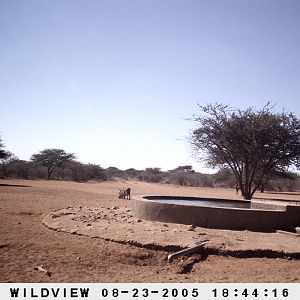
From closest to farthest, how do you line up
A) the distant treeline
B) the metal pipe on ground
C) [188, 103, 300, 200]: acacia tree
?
the metal pipe on ground < [188, 103, 300, 200]: acacia tree < the distant treeline

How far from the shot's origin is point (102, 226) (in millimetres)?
9789

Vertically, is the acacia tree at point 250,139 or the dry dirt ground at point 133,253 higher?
Result: the acacia tree at point 250,139

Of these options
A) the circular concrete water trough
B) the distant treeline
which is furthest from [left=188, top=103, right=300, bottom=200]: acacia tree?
the distant treeline

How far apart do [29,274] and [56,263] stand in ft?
2.55

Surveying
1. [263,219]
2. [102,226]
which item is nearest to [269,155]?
[263,219]

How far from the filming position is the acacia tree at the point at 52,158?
64.8 m

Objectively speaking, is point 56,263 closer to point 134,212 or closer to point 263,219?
point 134,212

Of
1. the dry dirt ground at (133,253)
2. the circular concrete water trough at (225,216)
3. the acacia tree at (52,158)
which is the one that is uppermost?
the acacia tree at (52,158)

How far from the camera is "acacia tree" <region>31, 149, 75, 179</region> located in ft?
213

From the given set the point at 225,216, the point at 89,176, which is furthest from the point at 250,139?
the point at 89,176
